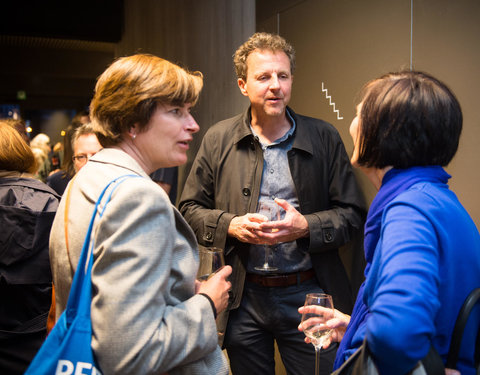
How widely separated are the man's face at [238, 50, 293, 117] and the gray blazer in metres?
1.27

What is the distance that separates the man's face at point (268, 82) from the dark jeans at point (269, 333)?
3.08 feet

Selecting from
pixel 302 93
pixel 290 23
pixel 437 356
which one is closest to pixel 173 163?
pixel 437 356

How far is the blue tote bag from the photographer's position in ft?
3.48

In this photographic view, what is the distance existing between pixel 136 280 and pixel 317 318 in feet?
2.43

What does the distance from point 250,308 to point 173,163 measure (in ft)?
3.79

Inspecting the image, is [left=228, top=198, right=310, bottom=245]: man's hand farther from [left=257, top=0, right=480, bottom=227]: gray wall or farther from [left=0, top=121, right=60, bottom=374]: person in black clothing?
[left=0, top=121, right=60, bottom=374]: person in black clothing

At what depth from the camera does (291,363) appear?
2273 mm

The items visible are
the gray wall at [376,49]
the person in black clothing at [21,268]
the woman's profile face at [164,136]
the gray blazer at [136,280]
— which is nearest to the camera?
the gray blazer at [136,280]

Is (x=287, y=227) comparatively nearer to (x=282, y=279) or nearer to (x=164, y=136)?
(x=282, y=279)

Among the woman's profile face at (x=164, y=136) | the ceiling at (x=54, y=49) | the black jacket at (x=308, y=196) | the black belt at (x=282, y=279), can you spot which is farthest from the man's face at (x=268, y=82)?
the ceiling at (x=54, y=49)

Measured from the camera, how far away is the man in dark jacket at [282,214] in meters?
2.24

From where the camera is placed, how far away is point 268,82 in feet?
7.80

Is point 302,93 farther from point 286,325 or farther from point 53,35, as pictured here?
point 53,35

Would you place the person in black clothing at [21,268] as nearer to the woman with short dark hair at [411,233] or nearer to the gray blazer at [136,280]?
the gray blazer at [136,280]
